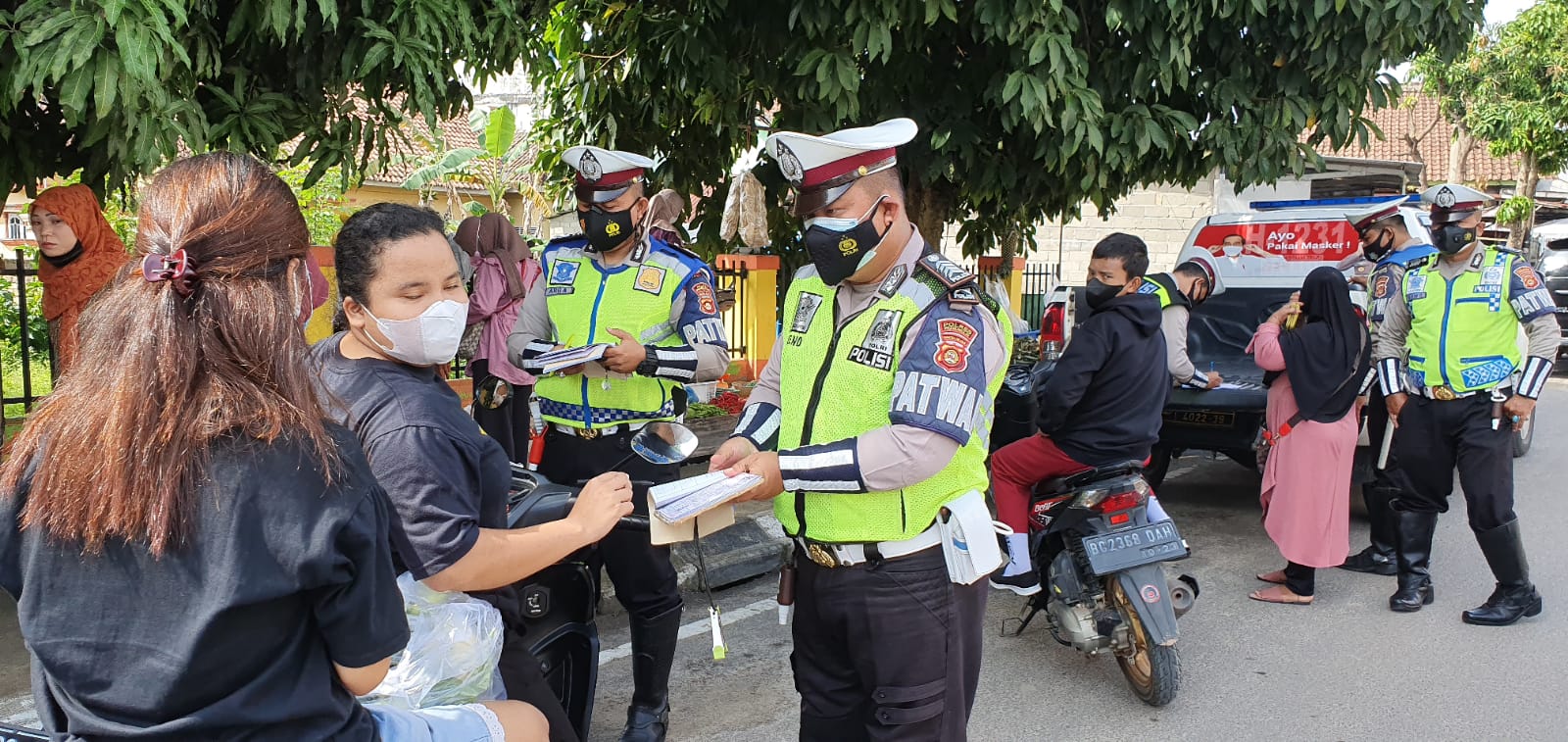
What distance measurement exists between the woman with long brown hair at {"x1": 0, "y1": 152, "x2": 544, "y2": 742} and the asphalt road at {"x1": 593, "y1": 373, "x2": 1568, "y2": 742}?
2460 mm

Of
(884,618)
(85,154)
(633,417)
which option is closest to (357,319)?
(884,618)

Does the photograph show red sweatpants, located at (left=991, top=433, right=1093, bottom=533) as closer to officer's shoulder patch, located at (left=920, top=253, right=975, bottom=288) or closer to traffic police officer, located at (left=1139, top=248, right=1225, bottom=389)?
traffic police officer, located at (left=1139, top=248, right=1225, bottom=389)

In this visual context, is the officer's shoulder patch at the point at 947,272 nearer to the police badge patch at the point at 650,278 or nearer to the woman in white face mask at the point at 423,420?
the woman in white face mask at the point at 423,420

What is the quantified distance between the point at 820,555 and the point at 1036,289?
14202 mm

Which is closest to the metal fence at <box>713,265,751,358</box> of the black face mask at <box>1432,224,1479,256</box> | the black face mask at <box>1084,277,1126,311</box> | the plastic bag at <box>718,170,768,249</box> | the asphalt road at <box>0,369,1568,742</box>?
the plastic bag at <box>718,170,768,249</box>

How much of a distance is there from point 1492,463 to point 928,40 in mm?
3568

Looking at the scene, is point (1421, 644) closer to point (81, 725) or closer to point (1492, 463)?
point (1492, 463)

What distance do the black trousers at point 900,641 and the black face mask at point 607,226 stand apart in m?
1.49

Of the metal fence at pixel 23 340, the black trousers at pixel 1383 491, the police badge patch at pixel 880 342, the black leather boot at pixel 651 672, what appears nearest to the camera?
the police badge patch at pixel 880 342

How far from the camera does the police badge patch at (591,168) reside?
12.1 feet

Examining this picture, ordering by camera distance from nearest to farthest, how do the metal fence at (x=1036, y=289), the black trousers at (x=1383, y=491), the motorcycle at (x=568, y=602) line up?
the motorcycle at (x=568, y=602), the black trousers at (x=1383, y=491), the metal fence at (x=1036, y=289)

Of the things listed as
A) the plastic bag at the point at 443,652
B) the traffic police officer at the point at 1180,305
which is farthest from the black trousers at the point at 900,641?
the traffic police officer at the point at 1180,305

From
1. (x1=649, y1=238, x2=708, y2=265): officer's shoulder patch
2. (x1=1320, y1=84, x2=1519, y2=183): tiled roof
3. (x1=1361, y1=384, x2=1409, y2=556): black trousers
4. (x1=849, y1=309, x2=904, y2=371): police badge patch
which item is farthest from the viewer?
(x1=1320, y1=84, x2=1519, y2=183): tiled roof

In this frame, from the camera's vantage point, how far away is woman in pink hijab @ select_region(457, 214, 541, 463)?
6727mm
